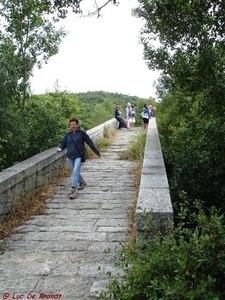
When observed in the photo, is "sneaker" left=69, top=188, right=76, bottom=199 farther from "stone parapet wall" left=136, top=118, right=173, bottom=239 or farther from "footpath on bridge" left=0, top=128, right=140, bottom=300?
"stone parapet wall" left=136, top=118, right=173, bottom=239

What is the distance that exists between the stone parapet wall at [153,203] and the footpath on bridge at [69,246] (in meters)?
0.49

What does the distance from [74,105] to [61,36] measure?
10541 mm

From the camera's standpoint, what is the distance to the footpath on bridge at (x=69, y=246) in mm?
3660

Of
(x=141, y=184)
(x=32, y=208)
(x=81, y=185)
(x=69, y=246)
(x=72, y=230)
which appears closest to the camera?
(x=69, y=246)

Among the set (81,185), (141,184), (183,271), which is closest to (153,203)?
(141,184)

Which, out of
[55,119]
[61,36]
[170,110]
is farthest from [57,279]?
[170,110]

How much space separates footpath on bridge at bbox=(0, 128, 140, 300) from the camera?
12.0 feet

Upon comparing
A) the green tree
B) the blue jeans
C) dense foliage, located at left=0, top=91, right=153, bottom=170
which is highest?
the green tree

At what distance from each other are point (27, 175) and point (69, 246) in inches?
90.9

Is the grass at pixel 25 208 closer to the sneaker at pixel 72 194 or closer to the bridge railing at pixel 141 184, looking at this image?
the bridge railing at pixel 141 184

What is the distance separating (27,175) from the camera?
22.1 ft

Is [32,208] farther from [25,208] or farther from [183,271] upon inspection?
[183,271]

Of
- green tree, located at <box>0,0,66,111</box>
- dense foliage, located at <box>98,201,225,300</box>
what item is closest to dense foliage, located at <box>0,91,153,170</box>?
green tree, located at <box>0,0,66,111</box>

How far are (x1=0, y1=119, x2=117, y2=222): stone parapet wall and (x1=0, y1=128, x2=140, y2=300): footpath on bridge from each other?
43 centimetres
